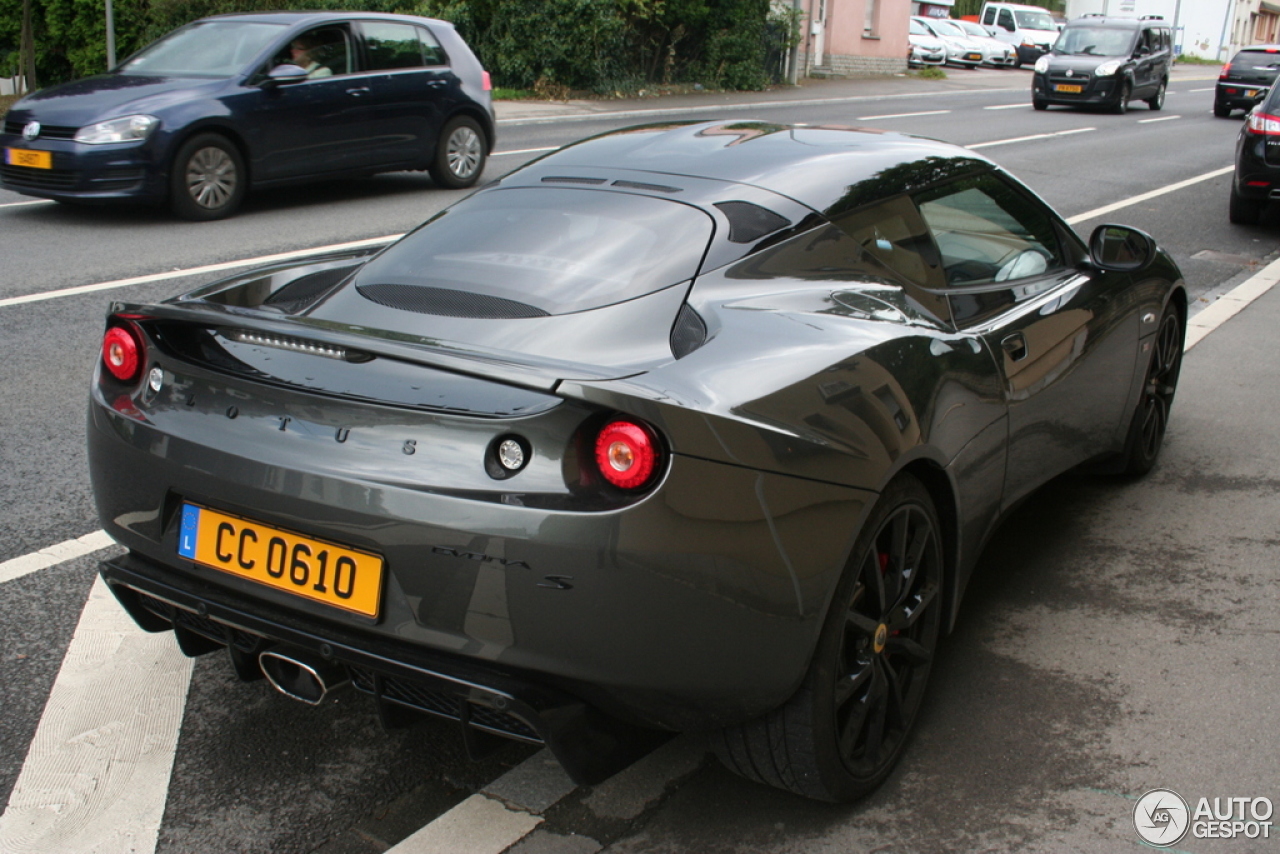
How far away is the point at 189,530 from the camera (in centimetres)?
254

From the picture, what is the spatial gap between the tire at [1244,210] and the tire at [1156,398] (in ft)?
25.2

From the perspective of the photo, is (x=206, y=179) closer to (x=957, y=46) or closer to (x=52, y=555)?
(x=52, y=555)

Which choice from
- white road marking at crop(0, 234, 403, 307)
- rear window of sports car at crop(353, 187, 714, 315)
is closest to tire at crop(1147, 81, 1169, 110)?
white road marking at crop(0, 234, 403, 307)

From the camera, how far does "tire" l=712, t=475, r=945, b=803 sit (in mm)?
2477

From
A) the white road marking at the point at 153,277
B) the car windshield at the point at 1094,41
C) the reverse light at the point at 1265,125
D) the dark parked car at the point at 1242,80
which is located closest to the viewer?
the white road marking at the point at 153,277

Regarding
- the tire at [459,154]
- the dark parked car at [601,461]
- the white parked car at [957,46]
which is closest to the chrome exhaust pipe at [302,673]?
the dark parked car at [601,461]

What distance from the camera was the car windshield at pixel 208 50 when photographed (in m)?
10.3

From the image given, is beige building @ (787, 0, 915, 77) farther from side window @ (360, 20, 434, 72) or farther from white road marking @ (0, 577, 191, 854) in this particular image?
white road marking @ (0, 577, 191, 854)

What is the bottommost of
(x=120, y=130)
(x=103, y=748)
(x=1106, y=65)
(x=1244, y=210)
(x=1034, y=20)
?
(x=103, y=748)

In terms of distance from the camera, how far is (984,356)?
3.11m

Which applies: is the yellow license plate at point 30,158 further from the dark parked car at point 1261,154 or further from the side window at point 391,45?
the dark parked car at point 1261,154

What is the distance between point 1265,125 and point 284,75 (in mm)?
8326

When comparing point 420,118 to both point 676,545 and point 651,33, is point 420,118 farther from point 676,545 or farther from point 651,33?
point 651,33

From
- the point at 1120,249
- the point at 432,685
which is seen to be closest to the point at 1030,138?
the point at 1120,249
